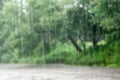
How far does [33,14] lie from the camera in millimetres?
30453

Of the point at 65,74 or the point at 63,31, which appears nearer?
the point at 65,74

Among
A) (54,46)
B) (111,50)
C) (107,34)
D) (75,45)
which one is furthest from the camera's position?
(54,46)

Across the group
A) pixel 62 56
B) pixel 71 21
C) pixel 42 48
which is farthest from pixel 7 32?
pixel 71 21

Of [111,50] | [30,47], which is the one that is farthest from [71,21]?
[30,47]

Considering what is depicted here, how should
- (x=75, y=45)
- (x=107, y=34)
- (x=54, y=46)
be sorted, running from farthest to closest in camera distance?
(x=54, y=46)
(x=75, y=45)
(x=107, y=34)

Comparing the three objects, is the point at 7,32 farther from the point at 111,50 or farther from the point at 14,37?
the point at 111,50

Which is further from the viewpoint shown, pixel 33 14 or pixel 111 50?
pixel 33 14

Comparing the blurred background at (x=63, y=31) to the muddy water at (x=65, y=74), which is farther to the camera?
the blurred background at (x=63, y=31)

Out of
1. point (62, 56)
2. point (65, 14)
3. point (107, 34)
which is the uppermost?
point (65, 14)

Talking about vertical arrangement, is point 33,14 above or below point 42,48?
above

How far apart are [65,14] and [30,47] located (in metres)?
6.14

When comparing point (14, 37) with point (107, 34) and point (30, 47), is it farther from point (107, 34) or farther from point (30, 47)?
point (107, 34)

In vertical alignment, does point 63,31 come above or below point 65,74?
above

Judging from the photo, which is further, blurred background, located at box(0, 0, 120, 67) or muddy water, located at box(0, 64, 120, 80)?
blurred background, located at box(0, 0, 120, 67)
